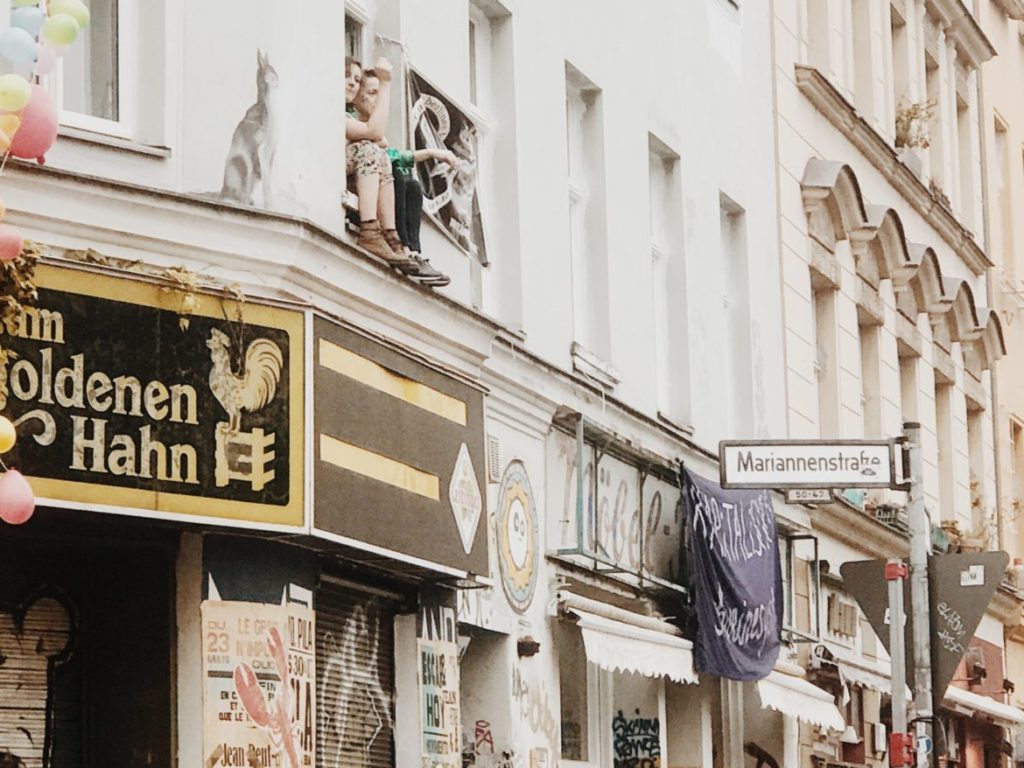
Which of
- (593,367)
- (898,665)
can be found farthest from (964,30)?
(898,665)

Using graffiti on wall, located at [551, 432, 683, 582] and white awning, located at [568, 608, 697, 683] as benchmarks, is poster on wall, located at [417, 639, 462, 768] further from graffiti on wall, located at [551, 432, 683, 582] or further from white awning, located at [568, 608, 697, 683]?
graffiti on wall, located at [551, 432, 683, 582]

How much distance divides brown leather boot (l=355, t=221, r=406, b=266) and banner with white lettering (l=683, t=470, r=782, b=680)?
609 centimetres

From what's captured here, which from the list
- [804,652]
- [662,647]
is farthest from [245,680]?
[804,652]

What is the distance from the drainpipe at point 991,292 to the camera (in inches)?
1359

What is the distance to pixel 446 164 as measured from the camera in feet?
50.4

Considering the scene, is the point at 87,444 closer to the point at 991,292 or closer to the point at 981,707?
the point at 981,707

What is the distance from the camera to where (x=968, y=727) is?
31328mm

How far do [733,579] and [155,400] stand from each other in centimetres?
949

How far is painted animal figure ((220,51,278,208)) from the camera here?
12492mm

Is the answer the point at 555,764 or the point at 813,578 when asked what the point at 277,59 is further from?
the point at 813,578

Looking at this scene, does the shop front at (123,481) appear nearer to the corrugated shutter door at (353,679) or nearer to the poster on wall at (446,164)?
the corrugated shutter door at (353,679)

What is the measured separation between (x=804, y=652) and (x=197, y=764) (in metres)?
12.9

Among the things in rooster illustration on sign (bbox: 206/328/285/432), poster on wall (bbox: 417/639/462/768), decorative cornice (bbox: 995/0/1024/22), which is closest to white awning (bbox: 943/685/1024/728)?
decorative cornice (bbox: 995/0/1024/22)

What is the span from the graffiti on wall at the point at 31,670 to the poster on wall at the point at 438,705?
2.75 m
